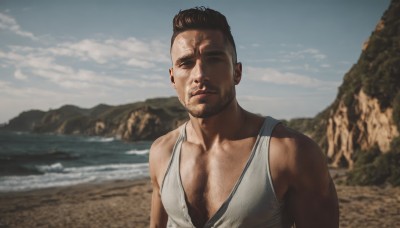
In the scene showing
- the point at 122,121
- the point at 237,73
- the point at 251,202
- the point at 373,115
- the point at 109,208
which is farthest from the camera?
the point at 122,121

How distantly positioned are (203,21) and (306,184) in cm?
129

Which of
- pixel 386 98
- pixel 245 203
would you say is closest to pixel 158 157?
pixel 245 203

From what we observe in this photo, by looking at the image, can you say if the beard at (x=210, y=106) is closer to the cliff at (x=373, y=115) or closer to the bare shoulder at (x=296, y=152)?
the bare shoulder at (x=296, y=152)

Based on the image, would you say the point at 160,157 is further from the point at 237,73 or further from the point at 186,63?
the point at 237,73

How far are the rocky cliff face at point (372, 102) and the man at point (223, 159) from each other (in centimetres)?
1500

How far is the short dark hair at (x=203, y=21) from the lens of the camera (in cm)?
204

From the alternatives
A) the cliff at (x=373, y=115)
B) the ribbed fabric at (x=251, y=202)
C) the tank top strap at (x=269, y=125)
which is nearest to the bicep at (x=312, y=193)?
the ribbed fabric at (x=251, y=202)

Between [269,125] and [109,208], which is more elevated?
[269,125]

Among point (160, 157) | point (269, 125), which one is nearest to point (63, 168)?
point (160, 157)

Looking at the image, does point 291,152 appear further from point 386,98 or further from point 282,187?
point 386,98

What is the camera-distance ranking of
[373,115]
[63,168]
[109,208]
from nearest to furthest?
[109,208] < [373,115] < [63,168]

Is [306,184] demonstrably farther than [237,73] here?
No

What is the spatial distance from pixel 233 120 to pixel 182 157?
48cm

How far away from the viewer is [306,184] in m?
1.68
